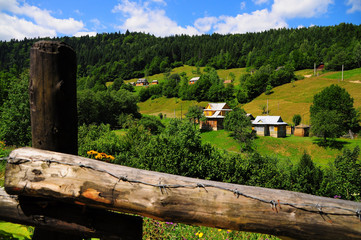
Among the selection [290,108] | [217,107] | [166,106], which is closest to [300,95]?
[290,108]

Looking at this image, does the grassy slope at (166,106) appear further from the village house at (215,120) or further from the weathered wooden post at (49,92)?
the weathered wooden post at (49,92)

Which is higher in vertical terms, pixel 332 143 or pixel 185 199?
pixel 185 199

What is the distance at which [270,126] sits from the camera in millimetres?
45906

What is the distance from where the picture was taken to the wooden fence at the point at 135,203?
1669mm

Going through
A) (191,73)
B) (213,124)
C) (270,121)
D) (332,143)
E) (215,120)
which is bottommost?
(332,143)

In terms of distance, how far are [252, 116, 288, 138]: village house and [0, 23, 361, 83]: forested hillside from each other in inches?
2293

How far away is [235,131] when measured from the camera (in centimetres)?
4072

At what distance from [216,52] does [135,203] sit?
14014 centimetres

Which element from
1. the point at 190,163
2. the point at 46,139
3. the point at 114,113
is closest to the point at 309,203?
the point at 46,139

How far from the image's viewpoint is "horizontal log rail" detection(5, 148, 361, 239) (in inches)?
65.5

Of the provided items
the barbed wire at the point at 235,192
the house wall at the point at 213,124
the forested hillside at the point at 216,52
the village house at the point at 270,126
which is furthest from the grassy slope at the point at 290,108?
the barbed wire at the point at 235,192

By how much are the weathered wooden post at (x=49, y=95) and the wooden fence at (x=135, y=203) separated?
1.8 inches

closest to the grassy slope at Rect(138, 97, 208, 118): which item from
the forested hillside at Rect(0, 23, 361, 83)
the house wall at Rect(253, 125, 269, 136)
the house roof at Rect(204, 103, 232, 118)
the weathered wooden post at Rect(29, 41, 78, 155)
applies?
the house roof at Rect(204, 103, 232, 118)

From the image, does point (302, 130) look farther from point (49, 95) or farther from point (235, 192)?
point (49, 95)
